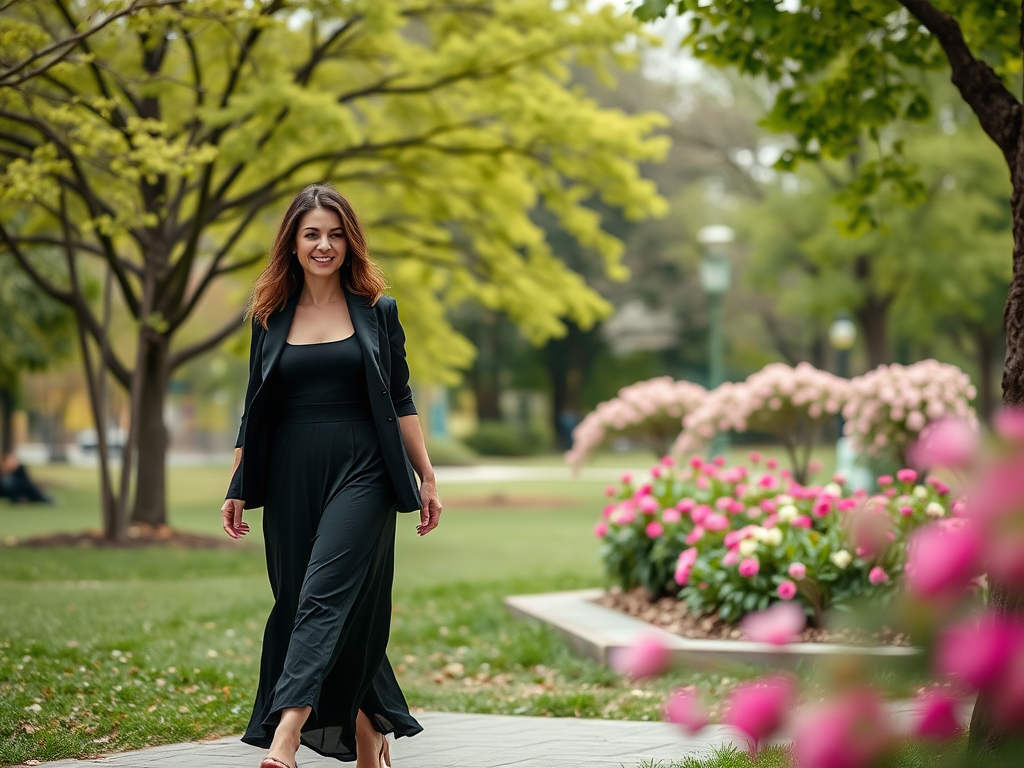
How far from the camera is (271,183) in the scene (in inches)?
638

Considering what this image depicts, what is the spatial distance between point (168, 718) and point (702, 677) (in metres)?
2.83

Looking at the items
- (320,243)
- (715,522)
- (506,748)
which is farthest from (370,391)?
(715,522)

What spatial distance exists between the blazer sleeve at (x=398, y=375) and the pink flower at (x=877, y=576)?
3.04 metres

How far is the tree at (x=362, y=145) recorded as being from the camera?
1390cm

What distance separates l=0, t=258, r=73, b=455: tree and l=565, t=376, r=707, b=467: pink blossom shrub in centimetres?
1123

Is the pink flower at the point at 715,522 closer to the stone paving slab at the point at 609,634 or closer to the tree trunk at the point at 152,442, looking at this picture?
the stone paving slab at the point at 609,634

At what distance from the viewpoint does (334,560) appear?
4238 mm

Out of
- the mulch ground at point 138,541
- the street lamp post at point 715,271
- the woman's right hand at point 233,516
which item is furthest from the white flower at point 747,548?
the street lamp post at point 715,271

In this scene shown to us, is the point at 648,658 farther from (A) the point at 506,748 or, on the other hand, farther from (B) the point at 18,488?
(B) the point at 18,488

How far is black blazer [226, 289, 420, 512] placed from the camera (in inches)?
175

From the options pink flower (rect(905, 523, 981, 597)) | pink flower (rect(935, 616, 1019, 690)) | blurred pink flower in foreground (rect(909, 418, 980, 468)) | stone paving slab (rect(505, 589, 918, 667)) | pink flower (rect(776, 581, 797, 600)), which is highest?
blurred pink flower in foreground (rect(909, 418, 980, 468))

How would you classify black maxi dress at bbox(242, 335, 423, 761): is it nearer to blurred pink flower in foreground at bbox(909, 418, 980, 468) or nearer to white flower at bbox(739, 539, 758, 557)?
white flower at bbox(739, 539, 758, 557)

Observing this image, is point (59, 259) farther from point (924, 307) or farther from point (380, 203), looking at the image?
point (924, 307)

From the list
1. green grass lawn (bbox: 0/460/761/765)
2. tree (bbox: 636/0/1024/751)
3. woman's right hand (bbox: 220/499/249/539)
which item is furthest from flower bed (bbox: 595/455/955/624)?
woman's right hand (bbox: 220/499/249/539)
